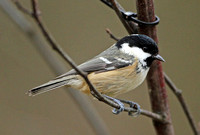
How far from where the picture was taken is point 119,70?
177cm

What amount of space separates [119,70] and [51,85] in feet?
1.41

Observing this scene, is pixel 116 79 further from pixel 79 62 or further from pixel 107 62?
pixel 79 62

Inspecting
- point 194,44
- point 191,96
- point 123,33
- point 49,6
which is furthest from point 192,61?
point 49,6

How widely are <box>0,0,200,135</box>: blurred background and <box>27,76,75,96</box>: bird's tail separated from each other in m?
1.76

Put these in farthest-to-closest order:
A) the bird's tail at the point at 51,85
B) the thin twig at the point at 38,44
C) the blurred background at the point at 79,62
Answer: the blurred background at the point at 79,62
the thin twig at the point at 38,44
the bird's tail at the point at 51,85

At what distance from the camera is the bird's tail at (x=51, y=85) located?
1.52 m

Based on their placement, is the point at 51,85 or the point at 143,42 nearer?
the point at 51,85

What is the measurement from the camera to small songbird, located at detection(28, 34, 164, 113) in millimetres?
1702

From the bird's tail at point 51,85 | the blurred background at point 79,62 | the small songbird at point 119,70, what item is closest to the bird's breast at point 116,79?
the small songbird at point 119,70

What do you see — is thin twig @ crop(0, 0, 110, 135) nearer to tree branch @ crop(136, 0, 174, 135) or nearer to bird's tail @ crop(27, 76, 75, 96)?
bird's tail @ crop(27, 76, 75, 96)

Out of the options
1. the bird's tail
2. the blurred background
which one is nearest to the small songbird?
the bird's tail

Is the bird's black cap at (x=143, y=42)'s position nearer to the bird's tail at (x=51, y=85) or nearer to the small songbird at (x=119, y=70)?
the small songbird at (x=119, y=70)

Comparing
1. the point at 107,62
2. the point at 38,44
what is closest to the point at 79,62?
the point at 107,62

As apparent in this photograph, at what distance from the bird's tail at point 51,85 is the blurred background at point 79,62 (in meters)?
1.76
